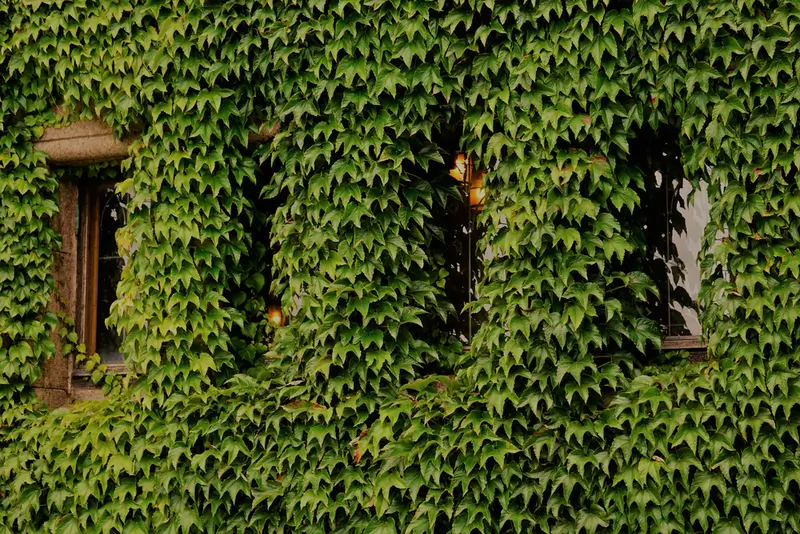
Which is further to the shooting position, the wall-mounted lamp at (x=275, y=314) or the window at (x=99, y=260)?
the window at (x=99, y=260)

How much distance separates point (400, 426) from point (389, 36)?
8.74 feet

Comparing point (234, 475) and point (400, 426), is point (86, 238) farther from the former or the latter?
point (400, 426)

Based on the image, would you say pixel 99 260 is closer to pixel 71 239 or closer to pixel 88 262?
pixel 88 262

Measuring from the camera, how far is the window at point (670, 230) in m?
6.48

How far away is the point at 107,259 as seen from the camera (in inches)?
313

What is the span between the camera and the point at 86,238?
7.94 m

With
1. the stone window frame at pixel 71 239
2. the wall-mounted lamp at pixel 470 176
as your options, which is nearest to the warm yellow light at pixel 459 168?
the wall-mounted lamp at pixel 470 176

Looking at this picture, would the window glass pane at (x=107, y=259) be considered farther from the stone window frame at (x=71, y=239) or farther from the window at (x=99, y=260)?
the stone window frame at (x=71, y=239)

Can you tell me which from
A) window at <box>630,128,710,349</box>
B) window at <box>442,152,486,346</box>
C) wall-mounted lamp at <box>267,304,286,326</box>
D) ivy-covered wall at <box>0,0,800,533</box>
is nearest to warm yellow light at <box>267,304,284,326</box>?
wall-mounted lamp at <box>267,304,286,326</box>

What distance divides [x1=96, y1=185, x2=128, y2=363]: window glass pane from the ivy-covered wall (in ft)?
0.98

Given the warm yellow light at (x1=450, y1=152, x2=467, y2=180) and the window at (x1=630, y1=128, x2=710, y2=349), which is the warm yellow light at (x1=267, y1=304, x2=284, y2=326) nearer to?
the warm yellow light at (x1=450, y1=152, x2=467, y2=180)

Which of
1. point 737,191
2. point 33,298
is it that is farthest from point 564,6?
point 33,298

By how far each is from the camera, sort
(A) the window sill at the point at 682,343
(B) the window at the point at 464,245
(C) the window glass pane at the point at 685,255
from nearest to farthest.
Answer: (A) the window sill at the point at 682,343, (C) the window glass pane at the point at 685,255, (B) the window at the point at 464,245

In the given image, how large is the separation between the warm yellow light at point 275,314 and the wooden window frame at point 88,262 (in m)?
1.52
